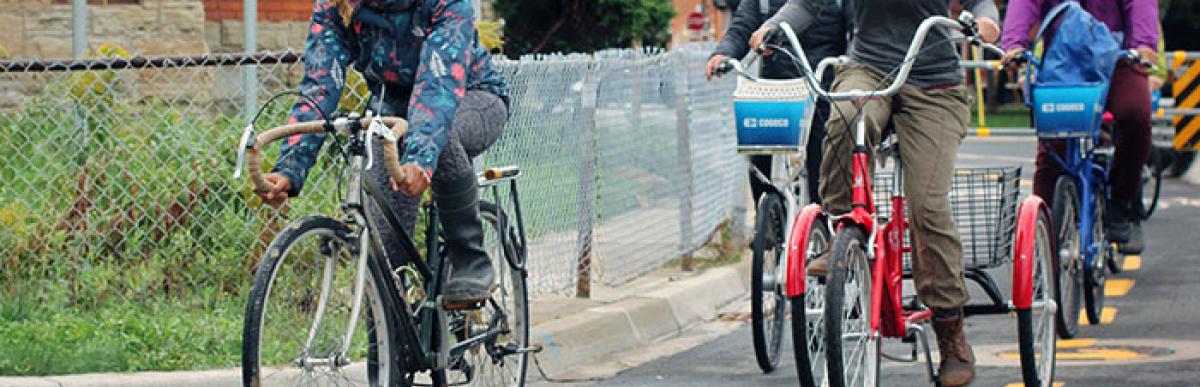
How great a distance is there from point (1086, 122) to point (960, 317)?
7.70ft

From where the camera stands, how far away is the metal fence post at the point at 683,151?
10.7 m

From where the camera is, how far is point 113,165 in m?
8.29

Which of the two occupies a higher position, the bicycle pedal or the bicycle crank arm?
the bicycle pedal

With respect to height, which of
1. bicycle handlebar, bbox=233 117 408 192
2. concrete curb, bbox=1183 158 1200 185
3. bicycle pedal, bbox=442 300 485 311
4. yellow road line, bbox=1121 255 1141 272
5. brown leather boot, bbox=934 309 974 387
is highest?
bicycle handlebar, bbox=233 117 408 192

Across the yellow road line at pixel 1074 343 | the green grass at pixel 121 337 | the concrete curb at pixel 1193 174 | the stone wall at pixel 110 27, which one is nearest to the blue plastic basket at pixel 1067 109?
the yellow road line at pixel 1074 343

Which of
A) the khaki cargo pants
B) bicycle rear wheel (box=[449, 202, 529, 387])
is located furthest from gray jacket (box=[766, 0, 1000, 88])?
bicycle rear wheel (box=[449, 202, 529, 387])

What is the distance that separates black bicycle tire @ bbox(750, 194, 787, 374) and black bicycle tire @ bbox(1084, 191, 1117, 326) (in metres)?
1.55

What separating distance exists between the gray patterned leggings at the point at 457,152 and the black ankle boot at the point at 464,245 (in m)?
0.04

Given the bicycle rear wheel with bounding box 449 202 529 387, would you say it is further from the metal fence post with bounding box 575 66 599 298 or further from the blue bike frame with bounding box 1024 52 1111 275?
the blue bike frame with bounding box 1024 52 1111 275

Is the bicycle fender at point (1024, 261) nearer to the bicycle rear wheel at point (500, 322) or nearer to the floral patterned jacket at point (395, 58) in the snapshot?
the bicycle rear wheel at point (500, 322)

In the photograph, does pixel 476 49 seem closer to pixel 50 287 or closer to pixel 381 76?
pixel 381 76

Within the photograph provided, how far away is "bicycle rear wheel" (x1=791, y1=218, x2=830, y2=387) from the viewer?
5.80 meters

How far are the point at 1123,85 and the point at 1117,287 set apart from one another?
150 cm

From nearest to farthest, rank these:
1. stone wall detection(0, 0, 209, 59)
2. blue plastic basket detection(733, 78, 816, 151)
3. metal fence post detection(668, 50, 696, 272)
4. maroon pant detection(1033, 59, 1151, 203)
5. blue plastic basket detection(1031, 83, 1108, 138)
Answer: blue plastic basket detection(733, 78, 816, 151) < blue plastic basket detection(1031, 83, 1108, 138) < maroon pant detection(1033, 59, 1151, 203) < metal fence post detection(668, 50, 696, 272) < stone wall detection(0, 0, 209, 59)
